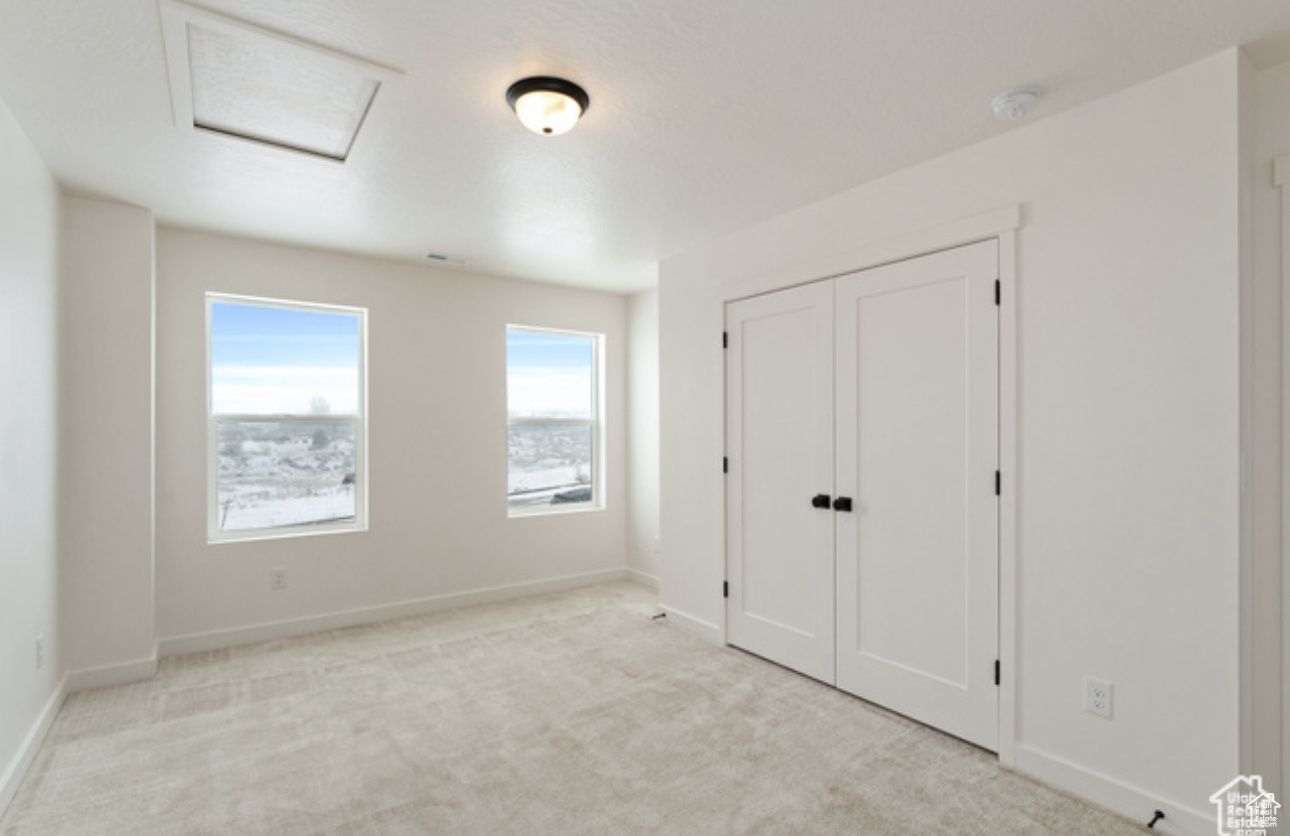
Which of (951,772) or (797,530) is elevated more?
(797,530)

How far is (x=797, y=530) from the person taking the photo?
3.62 metres

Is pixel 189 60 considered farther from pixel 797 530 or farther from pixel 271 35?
pixel 797 530

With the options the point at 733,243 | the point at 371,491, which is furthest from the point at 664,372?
the point at 371,491

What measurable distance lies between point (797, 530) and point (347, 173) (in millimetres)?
2958

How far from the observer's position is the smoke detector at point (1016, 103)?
2.32 metres

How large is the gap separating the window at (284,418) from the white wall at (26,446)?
1.00 m

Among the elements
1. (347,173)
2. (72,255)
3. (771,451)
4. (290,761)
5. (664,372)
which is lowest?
(290,761)

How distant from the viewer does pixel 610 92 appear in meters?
2.34

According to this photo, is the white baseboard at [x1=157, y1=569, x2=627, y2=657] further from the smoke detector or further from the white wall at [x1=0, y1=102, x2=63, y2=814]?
the smoke detector

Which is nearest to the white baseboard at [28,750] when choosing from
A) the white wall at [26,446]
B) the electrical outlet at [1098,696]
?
the white wall at [26,446]

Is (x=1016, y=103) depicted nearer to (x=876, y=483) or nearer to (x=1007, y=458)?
(x=1007, y=458)

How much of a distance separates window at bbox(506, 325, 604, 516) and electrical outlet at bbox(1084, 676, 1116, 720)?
13.2 ft

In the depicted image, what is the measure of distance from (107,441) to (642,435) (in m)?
3.65

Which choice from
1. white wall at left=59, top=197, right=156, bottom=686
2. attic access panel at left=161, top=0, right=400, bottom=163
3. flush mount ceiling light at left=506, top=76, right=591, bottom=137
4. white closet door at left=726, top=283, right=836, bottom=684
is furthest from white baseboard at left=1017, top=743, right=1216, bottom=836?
white wall at left=59, top=197, right=156, bottom=686
